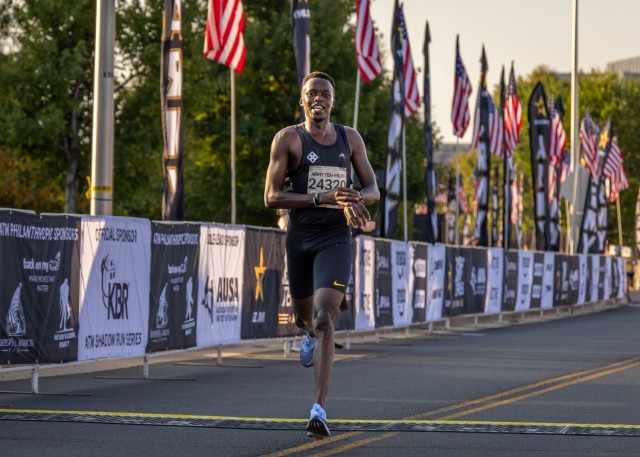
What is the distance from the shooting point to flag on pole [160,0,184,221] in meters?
22.0

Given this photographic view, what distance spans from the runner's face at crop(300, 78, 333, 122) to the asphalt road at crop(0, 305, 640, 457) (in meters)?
1.98

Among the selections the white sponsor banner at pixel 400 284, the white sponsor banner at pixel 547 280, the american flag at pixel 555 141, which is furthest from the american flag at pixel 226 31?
the american flag at pixel 555 141

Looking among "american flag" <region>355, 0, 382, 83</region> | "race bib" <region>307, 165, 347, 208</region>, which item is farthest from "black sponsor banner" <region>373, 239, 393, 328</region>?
"race bib" <region>307, 165, 347, 208</region>

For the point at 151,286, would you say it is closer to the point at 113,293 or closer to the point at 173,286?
the point at 173,286

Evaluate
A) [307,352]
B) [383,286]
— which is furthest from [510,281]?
[307,352]

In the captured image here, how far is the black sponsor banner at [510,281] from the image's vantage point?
31.9 metres

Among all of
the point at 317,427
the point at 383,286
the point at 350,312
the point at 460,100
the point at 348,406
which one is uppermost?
the point at 460,100

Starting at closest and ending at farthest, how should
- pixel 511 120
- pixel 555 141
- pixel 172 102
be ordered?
1. pixel 172 102
2. pixel 511 120
3. pixel 555 141

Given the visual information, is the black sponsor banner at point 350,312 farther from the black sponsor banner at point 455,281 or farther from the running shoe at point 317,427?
the running shoe at point 317,427

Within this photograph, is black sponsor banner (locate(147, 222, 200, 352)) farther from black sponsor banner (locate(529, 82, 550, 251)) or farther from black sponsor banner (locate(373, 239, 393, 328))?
black sponsor banner (locate(529, 82, 550, 251))

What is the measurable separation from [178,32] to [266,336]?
6330 mm

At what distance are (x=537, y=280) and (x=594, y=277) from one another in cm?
968

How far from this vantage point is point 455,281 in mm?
27406

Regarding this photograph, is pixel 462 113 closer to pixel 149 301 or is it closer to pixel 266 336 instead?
pixel 266 336
